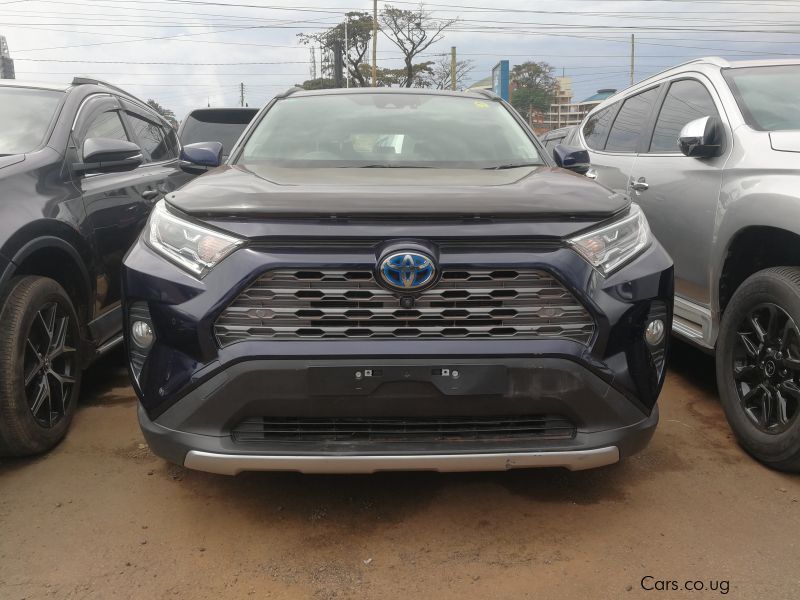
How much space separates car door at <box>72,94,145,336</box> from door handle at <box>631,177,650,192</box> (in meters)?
3.15

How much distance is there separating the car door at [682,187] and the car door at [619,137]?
18cm

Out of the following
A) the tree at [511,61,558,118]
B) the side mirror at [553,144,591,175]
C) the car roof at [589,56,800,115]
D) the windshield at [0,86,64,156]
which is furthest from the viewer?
the tree at [511,61,558,118]

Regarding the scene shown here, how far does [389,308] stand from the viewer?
88.3 inches

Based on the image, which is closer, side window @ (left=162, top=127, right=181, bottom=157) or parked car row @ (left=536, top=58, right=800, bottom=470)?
parked car row @ (left=536, top=58, right=800, bottom=470)

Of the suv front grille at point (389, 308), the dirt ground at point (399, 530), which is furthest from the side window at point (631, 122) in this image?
the suv front grille at point (389, 308)

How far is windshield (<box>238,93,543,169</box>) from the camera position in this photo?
128 inches

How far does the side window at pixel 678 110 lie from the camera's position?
393cm

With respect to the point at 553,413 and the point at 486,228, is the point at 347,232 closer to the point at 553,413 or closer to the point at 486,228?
the point at 486,228

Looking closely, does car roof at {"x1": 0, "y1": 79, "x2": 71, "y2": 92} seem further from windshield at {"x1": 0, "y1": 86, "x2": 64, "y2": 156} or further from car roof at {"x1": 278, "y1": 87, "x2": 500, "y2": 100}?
car roof at {"x1": 278, "y1": 87, "x2": 500, "y2": 100}

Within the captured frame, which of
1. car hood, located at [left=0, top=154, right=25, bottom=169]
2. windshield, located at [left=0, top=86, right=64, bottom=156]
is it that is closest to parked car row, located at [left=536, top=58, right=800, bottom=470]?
car hood, located at [left=0, top=154, right=25, bottom=169]

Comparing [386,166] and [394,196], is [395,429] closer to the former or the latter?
[394,196]

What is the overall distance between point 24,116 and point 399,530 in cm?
305

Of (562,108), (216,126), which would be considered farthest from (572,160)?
(562,108)

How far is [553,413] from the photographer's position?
7.55ft
